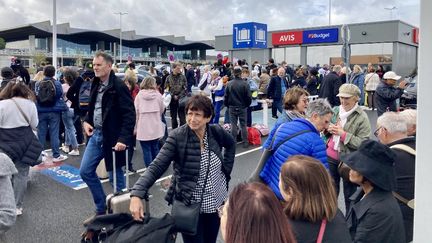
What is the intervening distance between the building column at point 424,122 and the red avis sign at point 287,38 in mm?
34905

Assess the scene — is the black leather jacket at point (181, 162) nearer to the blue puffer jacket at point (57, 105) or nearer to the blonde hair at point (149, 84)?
the blonde hair at point (149, 84)

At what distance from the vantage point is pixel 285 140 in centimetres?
319

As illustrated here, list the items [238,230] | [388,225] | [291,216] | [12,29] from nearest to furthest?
[238,230] < [291,216] < [388,225] < [12,29]

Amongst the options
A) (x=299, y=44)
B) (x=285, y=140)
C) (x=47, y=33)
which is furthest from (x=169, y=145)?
(x=47, y=33)

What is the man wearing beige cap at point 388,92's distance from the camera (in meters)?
8.70

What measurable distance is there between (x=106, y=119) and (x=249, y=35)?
1252 centimetres

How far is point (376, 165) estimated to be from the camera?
2639 mm

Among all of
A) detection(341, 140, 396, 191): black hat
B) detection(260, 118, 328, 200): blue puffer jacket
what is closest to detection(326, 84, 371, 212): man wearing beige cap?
detection(260, 118, 328, 200): blue puffer jacket

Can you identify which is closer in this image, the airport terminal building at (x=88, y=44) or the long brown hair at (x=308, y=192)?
the long brown hair at (x=308, y=192)

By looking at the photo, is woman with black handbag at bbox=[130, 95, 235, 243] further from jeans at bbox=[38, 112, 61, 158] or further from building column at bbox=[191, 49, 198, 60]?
building column at bbox=[191, 49, 198, 60]

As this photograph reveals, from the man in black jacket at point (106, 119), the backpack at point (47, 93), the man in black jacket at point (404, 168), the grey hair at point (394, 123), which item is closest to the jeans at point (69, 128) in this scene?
the backpack at point (47, 93)

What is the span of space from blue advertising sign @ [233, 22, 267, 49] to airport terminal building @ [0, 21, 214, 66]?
37.3 meters

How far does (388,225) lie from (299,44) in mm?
Result: 35044

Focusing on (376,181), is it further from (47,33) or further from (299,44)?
(47,33)
